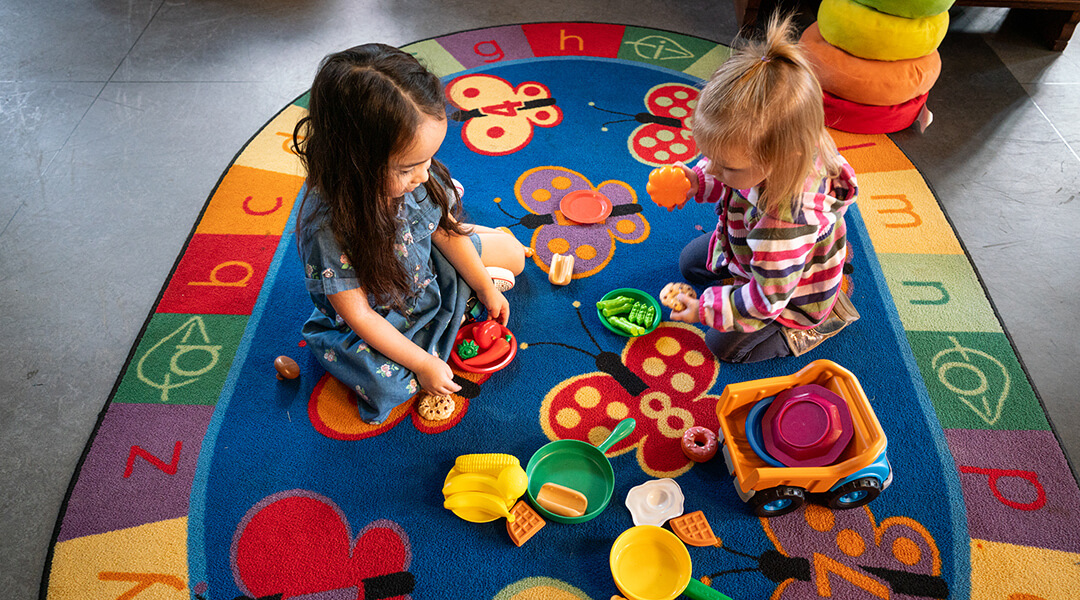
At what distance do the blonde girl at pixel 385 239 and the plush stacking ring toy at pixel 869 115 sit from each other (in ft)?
2.85

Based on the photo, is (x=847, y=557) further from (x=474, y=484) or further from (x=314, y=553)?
(x=314, y=553)

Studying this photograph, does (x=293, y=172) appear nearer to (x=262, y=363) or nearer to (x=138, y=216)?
(x=138, y=216)

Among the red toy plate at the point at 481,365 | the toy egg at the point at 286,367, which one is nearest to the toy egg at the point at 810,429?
the red toy plate at the point at 481,365

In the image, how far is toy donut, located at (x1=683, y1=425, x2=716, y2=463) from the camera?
0.97 meters

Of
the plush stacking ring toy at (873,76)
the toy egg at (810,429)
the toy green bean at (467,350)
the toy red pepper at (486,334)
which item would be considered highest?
the plush stacking ring toy at (873,76)

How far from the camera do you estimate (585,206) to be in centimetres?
134

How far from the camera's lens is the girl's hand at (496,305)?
1.09 meters

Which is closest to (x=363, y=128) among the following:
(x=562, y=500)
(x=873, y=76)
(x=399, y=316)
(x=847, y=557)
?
(x=399, y=316)

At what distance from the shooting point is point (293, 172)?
4.71 ft

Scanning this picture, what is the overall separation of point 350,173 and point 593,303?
58 cm

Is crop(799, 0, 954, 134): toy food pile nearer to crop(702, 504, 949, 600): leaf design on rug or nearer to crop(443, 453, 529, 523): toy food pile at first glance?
crop(702, 504, 949, 600): leaf design on rug

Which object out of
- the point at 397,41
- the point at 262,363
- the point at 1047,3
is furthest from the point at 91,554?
the point at 1047,3

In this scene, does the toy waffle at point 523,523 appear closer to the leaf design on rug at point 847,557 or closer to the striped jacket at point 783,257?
the leaf design on rug at point 847,557

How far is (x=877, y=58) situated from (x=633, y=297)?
2.76ft
